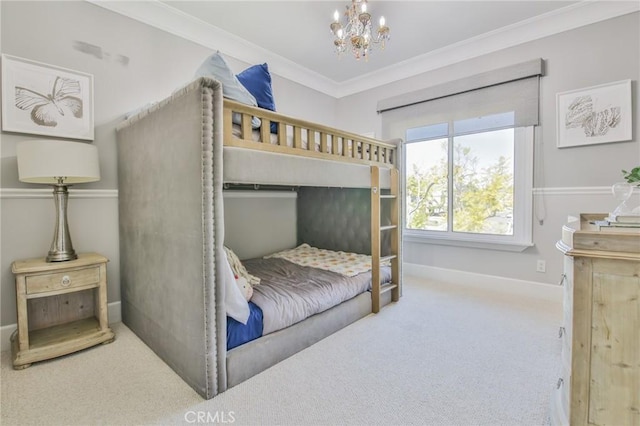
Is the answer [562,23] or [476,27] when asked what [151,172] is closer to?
[476,27]

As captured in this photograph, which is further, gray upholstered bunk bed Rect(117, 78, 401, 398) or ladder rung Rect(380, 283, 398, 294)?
ladder rung Rect(380, 283, 398, 294)

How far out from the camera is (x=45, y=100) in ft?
6.86

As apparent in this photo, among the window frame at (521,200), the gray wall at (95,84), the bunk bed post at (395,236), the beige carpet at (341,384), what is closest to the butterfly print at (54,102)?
the gray wall at (95,84)

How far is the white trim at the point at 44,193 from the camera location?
2.00 metres

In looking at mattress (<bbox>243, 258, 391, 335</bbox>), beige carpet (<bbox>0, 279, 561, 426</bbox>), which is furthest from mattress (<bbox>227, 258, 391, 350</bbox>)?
beige carpet (<bbox>0, 279, 561, 426</bbox>)

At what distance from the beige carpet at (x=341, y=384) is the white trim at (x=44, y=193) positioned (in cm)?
103

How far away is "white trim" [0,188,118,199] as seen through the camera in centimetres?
200

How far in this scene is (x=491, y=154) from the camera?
3.18m

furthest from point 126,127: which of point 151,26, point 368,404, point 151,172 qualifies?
point 368,404

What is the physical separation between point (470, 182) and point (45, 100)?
12.5 ft

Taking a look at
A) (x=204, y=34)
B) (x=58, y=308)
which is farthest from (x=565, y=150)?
(x=58, y=308)

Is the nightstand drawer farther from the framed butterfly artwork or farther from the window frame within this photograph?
the window frame

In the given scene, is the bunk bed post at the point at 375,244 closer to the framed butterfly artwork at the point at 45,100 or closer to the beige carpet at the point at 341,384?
the beige carpet at the point at 341,384

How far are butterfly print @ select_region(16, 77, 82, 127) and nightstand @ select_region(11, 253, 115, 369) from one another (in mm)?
987
